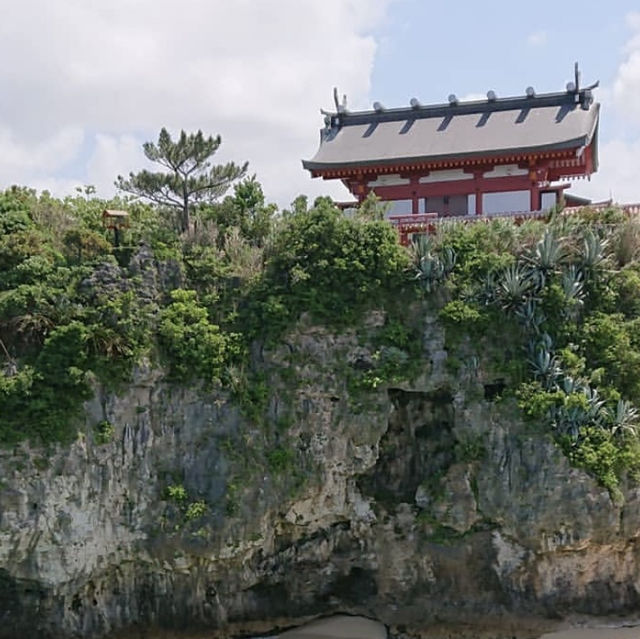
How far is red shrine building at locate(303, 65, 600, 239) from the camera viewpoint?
20.3 metres

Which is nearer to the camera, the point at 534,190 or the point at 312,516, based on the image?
the point at 312,516

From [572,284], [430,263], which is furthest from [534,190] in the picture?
[430,263]

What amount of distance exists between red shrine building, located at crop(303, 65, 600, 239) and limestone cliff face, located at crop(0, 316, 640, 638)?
535 centimetres

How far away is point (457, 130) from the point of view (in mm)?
21734

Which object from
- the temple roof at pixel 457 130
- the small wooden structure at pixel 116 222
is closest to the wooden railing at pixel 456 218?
the temple roof at pixel 457 130

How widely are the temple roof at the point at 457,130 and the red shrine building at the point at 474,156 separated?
28 millimetres

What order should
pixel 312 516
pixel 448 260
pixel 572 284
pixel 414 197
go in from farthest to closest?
pixel 414 197
pixel 448 260
pixel 312 516
pixel 572 284

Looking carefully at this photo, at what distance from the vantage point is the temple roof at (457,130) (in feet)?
66.7

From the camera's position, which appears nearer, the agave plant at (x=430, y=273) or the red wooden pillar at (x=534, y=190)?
the agave plant at (x=430, y=273)

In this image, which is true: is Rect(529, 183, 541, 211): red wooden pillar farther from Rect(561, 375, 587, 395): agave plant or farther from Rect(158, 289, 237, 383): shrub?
Rect(158, 289, 237, 383): shrub

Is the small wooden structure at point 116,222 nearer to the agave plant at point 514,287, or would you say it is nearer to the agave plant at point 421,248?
the agave plant at point 421,248

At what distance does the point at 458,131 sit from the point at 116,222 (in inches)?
393

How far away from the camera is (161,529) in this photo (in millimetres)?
16047

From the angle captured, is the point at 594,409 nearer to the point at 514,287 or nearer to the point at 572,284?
the point at 572,284
